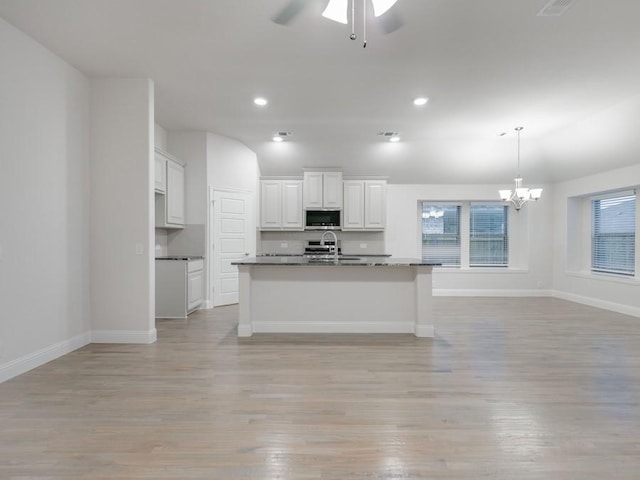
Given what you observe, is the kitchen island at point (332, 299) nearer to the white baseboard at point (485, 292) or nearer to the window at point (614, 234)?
the white baseboard at point (485, 292)

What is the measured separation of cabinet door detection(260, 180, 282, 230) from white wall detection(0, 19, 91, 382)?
3.49 metres

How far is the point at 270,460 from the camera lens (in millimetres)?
1852

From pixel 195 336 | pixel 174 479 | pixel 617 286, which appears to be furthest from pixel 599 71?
pixel 195 336

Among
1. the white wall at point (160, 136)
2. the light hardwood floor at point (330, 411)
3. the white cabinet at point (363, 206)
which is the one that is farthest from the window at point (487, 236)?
the white wall at point (160, 136)

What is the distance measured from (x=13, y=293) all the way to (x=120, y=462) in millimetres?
2044

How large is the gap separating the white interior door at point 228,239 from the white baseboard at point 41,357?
7.64 ft

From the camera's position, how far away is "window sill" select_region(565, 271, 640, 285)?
5.48m

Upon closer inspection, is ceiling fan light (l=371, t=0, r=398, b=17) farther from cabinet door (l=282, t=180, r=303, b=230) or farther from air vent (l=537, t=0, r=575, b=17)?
cabinet door (l=282, t=180, r=303, b=230)

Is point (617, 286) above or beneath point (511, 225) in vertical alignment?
beneath

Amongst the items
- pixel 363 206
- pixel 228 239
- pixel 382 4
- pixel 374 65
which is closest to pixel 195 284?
pixel 228 239

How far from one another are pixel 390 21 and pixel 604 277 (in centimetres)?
600

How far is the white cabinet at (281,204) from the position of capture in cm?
→ 697

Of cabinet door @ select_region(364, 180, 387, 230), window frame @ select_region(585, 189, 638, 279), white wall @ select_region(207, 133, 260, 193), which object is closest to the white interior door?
white wall @ select_region(207, 133, 260, 193)

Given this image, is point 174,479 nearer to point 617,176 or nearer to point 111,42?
point 111,42
